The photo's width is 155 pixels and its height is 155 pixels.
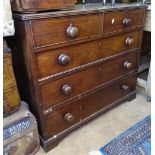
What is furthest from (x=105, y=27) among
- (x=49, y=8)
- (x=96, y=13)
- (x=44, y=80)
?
(x=44, y=80)

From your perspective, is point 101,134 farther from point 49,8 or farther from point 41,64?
point 49,8

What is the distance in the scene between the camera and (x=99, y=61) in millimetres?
1409

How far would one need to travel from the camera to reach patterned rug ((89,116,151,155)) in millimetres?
1345

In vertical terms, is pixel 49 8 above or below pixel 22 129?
above

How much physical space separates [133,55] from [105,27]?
0.51 meters

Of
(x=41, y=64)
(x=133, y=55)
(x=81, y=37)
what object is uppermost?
(x=81, y=37)

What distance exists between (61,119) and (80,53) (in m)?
0.49

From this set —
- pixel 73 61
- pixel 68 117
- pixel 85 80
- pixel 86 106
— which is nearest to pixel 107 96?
pixel 86 106

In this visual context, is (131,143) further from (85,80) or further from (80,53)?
(80,53)

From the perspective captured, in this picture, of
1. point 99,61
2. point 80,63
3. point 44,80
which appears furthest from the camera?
point 99,61

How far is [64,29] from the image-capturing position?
1099 millimetres

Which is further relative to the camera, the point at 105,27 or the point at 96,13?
the point at 105,27

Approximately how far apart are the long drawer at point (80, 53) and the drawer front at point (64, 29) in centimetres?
6

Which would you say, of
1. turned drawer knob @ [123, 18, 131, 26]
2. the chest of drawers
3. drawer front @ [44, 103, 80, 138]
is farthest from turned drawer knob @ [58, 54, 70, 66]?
turned drawer knob @ [123, 18, 131, 26]
